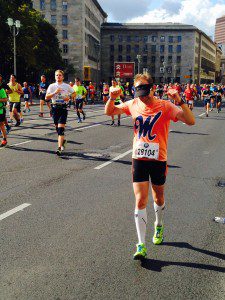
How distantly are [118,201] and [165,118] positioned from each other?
2316mm

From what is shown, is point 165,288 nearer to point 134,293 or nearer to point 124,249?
point 134,293

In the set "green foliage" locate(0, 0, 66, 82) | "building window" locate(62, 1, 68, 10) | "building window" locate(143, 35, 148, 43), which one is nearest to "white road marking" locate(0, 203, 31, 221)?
"green foliage" locate(0, 0, 66, 82)

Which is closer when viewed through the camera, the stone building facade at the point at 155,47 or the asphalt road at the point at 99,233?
the asphalt road at the point at 99,233

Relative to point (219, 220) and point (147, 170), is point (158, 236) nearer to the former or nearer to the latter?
point (147, 170)

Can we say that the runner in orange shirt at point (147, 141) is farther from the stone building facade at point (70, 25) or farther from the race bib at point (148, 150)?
the stone building facade at point (70, 25)

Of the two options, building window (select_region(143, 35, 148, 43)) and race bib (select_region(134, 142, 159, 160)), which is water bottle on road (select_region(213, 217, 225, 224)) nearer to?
race bib (select_region(134, 142, 159, 160))

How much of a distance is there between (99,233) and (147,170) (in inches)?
44.0

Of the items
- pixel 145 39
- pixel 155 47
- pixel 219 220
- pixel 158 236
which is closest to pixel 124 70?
pixel 219 220

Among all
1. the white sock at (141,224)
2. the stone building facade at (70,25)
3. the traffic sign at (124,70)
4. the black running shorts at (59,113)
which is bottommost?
the white sock at (141,224)

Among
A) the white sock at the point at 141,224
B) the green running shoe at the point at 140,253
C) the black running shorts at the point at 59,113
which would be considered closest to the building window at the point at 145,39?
the black running shorts at the point at 59,113

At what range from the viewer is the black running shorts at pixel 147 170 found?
13.5ft

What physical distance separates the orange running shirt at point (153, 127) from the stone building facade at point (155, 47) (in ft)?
375

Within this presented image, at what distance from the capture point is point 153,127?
4125mm

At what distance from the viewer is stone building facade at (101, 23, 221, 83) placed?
4592 inches
